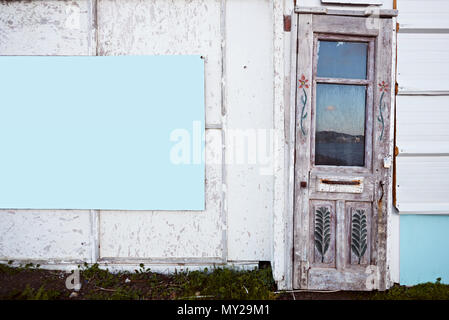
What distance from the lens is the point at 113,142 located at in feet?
10.7

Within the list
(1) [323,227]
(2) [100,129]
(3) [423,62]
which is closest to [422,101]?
(3) [423,62]

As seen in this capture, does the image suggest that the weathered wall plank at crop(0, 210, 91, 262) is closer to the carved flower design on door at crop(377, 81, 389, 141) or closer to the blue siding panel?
the carved flower design on door at crop(377, 81, 389, 141)

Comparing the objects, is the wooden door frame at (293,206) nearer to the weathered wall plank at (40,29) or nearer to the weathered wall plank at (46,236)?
the weathered wall plank at (46,236)

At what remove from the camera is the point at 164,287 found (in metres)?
3.10

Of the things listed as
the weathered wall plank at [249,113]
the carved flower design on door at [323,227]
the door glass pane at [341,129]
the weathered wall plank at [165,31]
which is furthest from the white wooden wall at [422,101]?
the weathered wall plank at [165,31]

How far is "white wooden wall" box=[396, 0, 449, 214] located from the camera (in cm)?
297

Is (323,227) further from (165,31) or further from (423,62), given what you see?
(165,31)

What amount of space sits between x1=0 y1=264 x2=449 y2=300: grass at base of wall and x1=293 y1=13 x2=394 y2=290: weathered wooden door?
0.28 m

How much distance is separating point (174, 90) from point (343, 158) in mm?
2178

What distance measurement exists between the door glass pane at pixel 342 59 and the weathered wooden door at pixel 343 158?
0.01 meters

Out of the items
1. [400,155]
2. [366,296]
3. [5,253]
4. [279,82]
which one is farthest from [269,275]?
[5,253]

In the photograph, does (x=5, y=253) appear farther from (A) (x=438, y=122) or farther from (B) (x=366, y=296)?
(A) (x=438, y=122)

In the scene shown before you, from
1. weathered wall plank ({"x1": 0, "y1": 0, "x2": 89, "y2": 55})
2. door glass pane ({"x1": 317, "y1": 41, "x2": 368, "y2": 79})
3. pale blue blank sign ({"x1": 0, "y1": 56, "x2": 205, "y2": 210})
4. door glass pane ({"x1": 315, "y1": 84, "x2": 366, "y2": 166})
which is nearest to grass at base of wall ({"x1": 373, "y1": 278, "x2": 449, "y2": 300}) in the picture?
door glass pane ({"x1": 315, "y1": 84, "x2": 366, "y2": 166})

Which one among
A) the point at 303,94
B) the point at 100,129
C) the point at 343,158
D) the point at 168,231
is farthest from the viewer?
the point at 168,231
